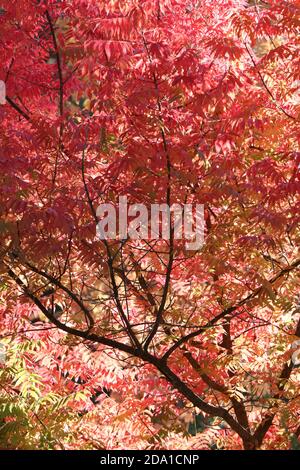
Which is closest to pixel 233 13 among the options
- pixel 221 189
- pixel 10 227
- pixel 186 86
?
pixel 186 86

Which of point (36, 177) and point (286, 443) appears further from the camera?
point (286, 443)

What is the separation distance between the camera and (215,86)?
17.7 feet

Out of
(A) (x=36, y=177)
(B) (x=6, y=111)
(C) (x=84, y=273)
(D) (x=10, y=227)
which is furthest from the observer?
(C) (x=84, y=273)

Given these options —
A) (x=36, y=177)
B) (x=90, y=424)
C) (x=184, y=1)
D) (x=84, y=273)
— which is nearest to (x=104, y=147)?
(x=36, y=177)

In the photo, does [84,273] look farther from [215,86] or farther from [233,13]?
[233,13]

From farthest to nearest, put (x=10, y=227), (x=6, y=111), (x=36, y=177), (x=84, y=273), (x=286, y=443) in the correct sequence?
(x=286, y=443) → (x=84, y=273) → (x=6, y=111) → (x=36, y=177) → (x=10, y=227)

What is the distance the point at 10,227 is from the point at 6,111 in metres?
1.38

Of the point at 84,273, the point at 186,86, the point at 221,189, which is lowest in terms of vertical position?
the point at 84,273

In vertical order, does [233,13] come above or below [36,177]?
above

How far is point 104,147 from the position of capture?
526 centimetres

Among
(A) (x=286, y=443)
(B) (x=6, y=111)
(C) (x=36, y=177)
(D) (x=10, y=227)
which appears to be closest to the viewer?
(D) (x=10, y=227)

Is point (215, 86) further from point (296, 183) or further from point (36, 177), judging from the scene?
point (36, 177)

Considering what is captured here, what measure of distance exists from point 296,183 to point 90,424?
13.7ft

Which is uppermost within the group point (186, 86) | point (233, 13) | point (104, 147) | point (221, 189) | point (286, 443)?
point (233, 13)
